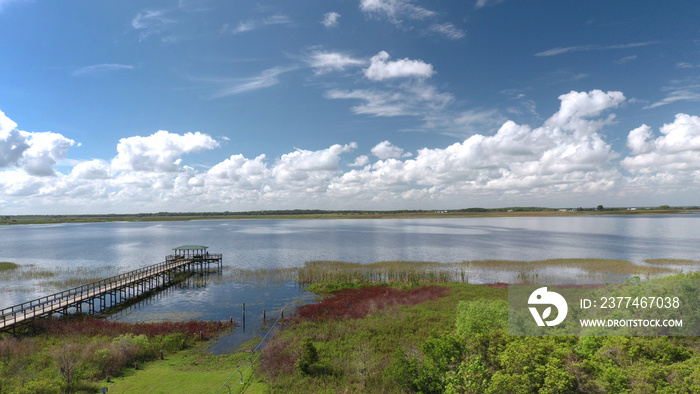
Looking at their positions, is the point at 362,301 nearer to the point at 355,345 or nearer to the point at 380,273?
the point at 355,345

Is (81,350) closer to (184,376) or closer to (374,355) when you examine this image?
(184,376)

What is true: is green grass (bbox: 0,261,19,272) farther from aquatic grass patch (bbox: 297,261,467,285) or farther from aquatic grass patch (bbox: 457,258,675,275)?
aquatic grass patch (bbox: 457,258,675,275)

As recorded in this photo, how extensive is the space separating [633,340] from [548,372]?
470cm

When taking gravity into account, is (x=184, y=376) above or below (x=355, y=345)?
below

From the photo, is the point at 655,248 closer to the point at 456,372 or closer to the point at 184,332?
the point at 456,372

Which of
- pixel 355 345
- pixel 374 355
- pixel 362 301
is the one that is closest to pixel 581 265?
pixel 362 301

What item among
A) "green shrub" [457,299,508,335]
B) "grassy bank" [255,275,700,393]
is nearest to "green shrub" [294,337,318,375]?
"grassy bank" [255,275,700,393]

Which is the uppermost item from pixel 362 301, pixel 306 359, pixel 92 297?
pixel 306 359

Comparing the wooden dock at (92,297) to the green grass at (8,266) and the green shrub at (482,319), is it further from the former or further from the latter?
the green shrub at (482,319)

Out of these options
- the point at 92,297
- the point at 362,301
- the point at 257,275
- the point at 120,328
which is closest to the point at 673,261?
the point at 362,301

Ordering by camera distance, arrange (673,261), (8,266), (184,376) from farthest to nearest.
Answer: (8,266) < (673,261) < (184,376)

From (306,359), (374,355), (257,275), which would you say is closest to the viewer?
(306,359)

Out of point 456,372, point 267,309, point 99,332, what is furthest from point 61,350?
point 456,372

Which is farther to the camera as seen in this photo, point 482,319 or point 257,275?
point 257,275
